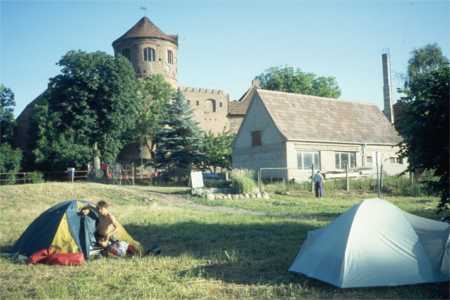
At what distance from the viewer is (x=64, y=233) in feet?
32.2

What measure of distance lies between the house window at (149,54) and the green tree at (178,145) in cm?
2507

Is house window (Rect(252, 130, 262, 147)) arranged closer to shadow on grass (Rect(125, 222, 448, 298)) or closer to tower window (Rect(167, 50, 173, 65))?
shadow on grass (Rect(125, 222, 448, 298))

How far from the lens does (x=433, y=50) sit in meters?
52.7

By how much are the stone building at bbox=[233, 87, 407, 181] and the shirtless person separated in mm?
20536

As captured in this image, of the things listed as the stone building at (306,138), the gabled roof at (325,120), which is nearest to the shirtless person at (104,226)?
the stone building at (306,138)

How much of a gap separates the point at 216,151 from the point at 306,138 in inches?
397

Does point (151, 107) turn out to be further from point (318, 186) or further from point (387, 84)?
point (318, 186)

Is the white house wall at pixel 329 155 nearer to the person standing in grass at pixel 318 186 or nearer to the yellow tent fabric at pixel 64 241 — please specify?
the person standing in grass at pixel 318 186

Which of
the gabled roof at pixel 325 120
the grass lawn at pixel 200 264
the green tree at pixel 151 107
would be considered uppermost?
the green tree at pixel 151 107

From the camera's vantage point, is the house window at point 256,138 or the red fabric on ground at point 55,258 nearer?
the red fabric on ground at point 55,258

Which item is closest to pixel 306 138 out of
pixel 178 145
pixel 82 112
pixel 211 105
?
pixel 178 145

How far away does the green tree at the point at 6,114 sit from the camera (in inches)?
1989

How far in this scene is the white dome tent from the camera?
6.91 meters

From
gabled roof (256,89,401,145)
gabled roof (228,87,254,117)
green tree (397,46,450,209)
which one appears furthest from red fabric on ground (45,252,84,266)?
gabled roof (228,87,254,117)
